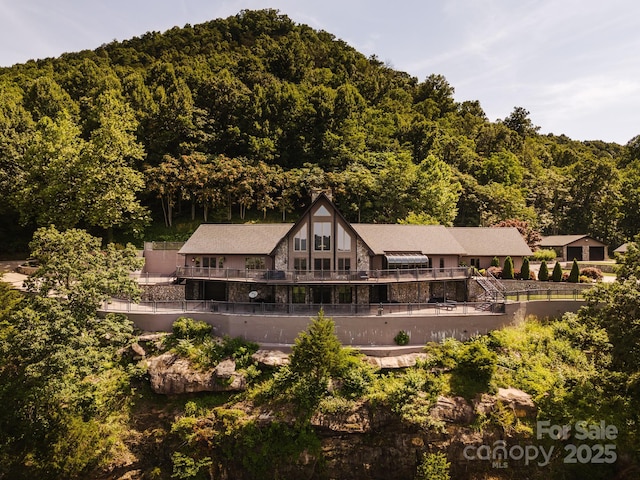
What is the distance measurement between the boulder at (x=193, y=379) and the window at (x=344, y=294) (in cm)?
989

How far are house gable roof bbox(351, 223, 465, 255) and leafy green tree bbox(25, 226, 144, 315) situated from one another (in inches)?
757

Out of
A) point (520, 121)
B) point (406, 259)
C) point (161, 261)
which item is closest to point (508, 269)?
point (406, 259)

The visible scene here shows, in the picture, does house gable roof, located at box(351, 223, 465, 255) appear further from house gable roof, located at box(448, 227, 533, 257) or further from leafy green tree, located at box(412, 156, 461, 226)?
leafy green tree, located at box(412, 156, 461, 226)

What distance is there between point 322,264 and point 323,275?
65.6 inches

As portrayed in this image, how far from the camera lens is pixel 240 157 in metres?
57.7

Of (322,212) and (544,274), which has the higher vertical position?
(322,212)

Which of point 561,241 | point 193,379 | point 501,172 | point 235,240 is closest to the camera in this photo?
point 193,379

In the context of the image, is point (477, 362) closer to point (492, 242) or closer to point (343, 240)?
point (343, 240)

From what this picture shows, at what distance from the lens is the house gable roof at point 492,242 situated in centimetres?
4031

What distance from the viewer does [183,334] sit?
2970 centimetres

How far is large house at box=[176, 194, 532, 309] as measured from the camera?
32.5 meters

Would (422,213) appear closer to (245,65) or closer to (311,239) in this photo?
(311,239)

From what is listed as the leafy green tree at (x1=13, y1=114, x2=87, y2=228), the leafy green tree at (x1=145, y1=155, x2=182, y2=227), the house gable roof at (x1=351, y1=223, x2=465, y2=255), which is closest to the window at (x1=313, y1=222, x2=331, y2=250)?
the house gable roof at (x1=351, y1=223, x2=465, y2=255)

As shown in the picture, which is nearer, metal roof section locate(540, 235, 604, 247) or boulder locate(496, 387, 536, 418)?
boulder locate(496, 387, 536, 418)
